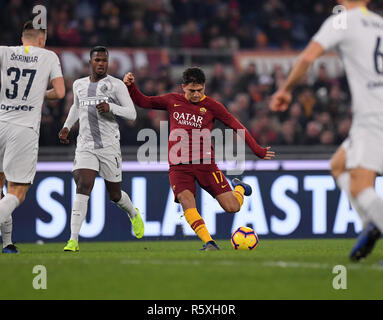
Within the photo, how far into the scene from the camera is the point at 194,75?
877 cm

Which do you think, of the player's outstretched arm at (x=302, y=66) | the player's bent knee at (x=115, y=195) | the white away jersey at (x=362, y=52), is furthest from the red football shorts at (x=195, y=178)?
the white away jersey at (x=362, y=52)

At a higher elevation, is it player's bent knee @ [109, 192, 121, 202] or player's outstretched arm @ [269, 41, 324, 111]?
player's bent knee @ [109, 192, 121, 202]

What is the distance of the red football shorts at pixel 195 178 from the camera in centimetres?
892

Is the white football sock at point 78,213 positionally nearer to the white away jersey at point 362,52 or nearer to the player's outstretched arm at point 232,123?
the player's outstretched arm at point 232,123

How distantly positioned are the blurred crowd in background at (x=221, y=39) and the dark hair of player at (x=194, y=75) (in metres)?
5.12

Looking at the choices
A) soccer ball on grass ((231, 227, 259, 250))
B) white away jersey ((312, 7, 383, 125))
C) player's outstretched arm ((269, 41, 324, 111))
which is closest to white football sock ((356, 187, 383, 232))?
white away jersey ((312, 7, 383, 125))

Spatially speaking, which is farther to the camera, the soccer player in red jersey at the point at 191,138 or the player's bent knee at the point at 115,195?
the player's bent knee at the point at 115,195

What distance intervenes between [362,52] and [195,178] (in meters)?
3.50

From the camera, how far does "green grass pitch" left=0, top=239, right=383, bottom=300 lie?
5.08 metres

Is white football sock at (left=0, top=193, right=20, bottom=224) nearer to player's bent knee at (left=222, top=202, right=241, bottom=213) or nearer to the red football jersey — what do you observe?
the red football jersey

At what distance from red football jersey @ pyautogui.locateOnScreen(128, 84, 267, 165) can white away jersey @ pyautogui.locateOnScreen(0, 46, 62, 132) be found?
1.32m

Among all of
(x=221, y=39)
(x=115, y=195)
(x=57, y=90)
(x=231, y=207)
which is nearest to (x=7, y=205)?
(x=57, y=90)

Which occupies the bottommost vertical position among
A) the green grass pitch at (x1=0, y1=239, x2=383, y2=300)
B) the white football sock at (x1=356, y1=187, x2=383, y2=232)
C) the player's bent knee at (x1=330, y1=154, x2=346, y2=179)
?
the green grass pitch at (x1=0, y1=239, x2=383, y2=300)

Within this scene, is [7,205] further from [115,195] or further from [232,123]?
[232,123]
